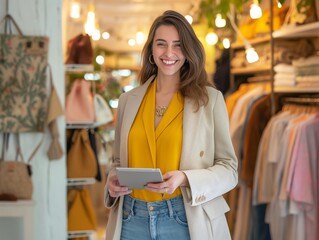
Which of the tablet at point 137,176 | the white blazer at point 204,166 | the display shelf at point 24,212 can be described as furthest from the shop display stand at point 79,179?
the tablet at point 137,176

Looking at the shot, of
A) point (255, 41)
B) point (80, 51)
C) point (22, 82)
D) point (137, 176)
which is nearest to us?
point (137, 176)

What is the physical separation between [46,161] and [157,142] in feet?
6.66

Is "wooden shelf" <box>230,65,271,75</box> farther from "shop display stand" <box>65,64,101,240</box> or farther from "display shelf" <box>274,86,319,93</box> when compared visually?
"shop display stand" <box>65,64,101,240</box>

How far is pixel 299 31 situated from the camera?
3721 mm

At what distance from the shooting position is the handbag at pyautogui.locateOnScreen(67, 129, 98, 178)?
4305 mm

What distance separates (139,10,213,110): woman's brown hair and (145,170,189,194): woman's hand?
30 centimetres

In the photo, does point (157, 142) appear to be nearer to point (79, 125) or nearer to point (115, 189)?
point (115, 189)

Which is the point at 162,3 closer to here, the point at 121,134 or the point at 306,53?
the point at 306,53

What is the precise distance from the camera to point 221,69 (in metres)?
5.62

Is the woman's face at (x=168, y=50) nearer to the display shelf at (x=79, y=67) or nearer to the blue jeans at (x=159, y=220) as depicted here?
the blue jeans at (x=159, y=220)

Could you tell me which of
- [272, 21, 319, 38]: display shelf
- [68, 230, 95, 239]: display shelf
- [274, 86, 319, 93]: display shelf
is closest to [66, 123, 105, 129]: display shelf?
[68, 230, 95, 239]: display shelf

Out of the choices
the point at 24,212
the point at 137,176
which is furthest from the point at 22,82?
the point at 137,176

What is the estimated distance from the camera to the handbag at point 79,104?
4355 mm

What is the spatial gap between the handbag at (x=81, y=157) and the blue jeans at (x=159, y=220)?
7.13 ft
